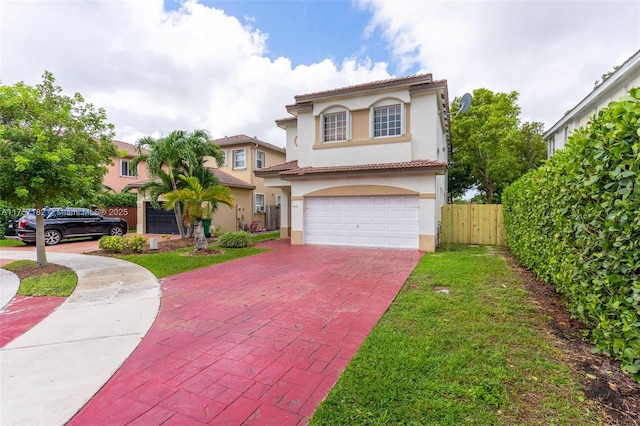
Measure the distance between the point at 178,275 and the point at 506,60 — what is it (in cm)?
1749

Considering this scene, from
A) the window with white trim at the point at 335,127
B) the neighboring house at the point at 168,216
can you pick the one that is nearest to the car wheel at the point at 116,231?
the neighboring house at the point at 168,216

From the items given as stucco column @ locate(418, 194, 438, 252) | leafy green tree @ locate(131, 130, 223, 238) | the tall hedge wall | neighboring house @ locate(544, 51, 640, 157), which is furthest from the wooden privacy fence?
leafy green tree @ locate(131, 130, 223, 238)

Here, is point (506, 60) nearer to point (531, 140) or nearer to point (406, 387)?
point (531, 140)

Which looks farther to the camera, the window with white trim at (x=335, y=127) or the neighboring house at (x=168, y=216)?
the neighboring house at (x=168, y=216)

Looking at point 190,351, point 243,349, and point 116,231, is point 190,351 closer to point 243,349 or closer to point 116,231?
point 243,349

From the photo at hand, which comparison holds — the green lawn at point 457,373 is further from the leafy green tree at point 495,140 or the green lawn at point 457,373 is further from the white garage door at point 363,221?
the leafy green tree at point 495,140

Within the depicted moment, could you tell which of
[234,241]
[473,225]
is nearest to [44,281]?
[234,241]

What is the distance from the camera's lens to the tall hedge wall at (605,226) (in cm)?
281

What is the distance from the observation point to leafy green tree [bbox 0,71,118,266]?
8070mm

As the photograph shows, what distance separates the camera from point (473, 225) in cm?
1480

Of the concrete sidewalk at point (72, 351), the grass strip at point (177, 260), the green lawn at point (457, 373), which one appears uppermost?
the grass strip at point (177, 260)

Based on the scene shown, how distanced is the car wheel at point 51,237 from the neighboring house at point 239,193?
17.6ft

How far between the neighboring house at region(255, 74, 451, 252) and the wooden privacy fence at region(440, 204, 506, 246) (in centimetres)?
82

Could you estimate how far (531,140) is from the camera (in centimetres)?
2614
